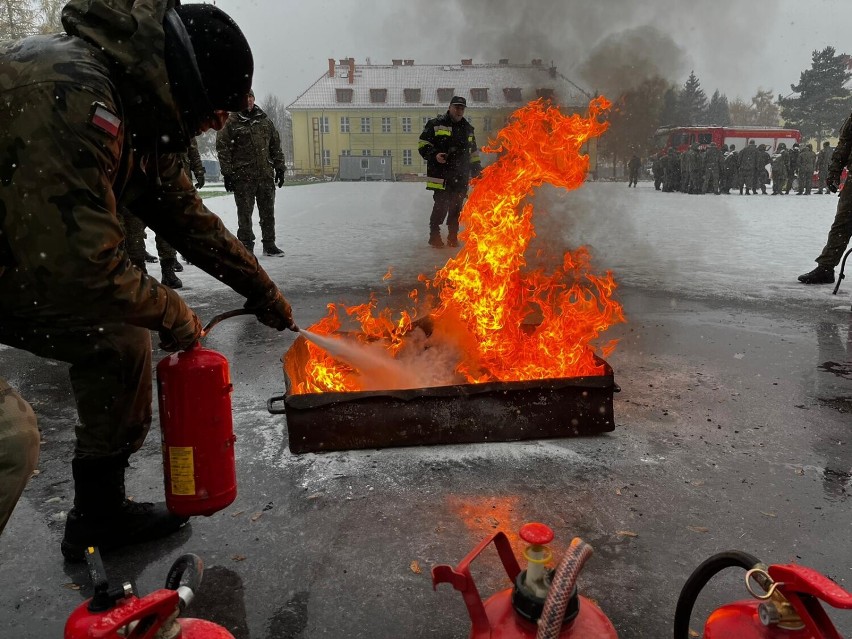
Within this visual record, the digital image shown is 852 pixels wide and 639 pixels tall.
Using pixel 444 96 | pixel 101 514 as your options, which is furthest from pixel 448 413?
pixel 444 96

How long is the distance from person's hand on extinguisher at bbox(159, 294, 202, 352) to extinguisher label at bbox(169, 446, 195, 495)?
1.33 feet

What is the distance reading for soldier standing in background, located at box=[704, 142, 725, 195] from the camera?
27.9 meters

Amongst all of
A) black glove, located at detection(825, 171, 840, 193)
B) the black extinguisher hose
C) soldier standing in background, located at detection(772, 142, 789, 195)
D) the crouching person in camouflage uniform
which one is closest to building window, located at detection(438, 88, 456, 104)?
soldier standing in background, located at detection(772, 142, 789, 195)

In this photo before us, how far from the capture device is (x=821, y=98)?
175ft

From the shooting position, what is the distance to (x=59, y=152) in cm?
176

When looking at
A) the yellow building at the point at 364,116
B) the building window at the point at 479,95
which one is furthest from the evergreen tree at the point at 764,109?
the building window at the point at 479,95

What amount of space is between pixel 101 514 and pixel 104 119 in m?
1.66

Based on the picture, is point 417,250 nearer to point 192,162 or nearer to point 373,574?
point 192,162

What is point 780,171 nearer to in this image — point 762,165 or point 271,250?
point 762,165

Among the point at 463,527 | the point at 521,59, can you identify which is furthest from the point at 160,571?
the point at 521,59

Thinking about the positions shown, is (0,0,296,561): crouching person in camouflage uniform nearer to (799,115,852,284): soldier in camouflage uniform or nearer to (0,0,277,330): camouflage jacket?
(0,0,277,330): camouflage jacket

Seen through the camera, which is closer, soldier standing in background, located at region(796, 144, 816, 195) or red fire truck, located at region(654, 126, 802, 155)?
soldier standing in background, located at region(796, 144, 816, 195)

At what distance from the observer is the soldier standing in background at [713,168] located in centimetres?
2788

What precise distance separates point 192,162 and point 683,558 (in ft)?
28.2
